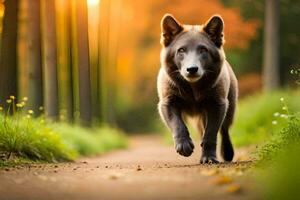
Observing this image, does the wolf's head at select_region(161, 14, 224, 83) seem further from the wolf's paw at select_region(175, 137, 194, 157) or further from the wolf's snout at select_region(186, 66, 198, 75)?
the wolf's paw at select_region(175, 137, 194, 157)

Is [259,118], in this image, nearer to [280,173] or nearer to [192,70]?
[192,70]

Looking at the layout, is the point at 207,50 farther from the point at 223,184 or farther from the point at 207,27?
the point at 223,184

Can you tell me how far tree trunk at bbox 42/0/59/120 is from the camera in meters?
16.1

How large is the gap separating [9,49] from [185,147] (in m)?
5.11

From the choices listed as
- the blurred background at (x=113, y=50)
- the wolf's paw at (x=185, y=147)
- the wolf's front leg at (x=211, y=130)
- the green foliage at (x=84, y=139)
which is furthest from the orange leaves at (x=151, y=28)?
the wolf's paw at (x=185, y=147)

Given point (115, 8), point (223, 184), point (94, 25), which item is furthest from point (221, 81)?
point (115, 8)

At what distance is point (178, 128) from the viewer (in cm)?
912

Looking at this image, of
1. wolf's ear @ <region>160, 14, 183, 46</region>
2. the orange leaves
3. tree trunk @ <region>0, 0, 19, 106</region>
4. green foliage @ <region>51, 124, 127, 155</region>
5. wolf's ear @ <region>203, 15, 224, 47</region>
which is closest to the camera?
wolf's ear @ <region>203, 15, 224, 47</region>

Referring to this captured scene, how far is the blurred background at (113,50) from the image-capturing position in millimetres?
15148

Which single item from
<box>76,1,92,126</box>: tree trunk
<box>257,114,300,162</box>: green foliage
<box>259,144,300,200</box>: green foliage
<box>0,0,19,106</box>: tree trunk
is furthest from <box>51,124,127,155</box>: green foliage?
<box>259,144,300,200</box>: green foliage

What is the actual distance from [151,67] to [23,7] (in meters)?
13.5

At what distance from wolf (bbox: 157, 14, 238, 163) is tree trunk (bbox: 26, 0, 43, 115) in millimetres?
5725

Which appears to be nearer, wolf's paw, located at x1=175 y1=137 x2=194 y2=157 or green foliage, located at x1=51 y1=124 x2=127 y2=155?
wolf's paw, located at x1=175 y1=137 x2=194 y2=157

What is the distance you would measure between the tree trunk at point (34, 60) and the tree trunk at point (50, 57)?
77 cm
